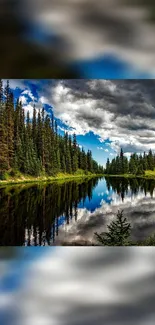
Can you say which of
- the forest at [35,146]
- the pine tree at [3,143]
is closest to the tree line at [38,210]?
the forest at [35,146]

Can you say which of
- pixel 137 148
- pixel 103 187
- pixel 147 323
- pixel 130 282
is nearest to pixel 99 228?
pixel 103 187

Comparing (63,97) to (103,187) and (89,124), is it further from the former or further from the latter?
(103,187)

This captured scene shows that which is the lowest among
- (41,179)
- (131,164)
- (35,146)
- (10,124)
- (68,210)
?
(68,210)

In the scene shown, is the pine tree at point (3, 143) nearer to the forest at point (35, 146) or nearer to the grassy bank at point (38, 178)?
the forest at point (35, 146)

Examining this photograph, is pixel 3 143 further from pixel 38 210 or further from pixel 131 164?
pixel 131 164

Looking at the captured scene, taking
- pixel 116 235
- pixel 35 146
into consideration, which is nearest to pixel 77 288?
pixel 116 235

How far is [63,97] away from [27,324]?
407 cm

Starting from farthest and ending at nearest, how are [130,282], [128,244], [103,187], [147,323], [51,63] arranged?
[103,187] → [128,244] → [51,63] → [130,282] → [147,323]

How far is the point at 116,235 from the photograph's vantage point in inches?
241

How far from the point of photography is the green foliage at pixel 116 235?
20.0 ft

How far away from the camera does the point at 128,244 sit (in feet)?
20.3

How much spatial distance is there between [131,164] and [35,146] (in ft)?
4.41

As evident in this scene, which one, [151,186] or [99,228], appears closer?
[99,228]

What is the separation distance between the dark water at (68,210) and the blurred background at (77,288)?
50cm
